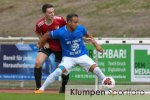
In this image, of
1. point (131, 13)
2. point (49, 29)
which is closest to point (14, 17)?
point (131, 13)

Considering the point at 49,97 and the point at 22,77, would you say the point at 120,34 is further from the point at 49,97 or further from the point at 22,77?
the point at 49,97

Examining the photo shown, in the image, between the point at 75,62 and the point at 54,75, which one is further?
the point at 75,62

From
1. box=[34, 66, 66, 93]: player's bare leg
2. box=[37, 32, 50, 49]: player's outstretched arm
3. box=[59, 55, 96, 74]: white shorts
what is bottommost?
box=[34, 66, 66, 93]: player's bare leg

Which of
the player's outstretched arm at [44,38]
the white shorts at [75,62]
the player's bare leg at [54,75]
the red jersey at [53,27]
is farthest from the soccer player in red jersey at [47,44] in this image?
the player's bare leg at [54,75]

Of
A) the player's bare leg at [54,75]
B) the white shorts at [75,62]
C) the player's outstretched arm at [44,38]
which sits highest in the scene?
the player's outstretched arm at [44,38]

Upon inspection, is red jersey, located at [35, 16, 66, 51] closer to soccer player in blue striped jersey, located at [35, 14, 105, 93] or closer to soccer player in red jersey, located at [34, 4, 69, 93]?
soccer player in red jersey, located at [34, 4, 69, 93]

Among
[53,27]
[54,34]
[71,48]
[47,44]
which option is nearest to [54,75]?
[71,48]

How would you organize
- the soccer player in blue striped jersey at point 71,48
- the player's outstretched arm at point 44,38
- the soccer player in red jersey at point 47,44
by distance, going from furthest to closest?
the soccer player in red jersey at point 47,44, the player's outstretched arm at point 44,38, the soccer player in blue striped jersey at point 71,48

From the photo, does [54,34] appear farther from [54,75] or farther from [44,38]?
[54,75]

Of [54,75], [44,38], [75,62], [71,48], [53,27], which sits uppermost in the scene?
[53,27]

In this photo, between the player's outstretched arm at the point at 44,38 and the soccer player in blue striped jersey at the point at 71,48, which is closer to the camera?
the soccer player in blue striped jersey at the point at 71,48

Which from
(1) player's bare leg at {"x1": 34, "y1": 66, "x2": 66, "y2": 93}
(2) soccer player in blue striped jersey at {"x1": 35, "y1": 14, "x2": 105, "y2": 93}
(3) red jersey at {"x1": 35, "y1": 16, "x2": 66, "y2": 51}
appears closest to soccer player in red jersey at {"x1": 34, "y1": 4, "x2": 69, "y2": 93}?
(3) red jersey at {"x1": 35, "y1": 16, "x2": 66, "y2": 51}

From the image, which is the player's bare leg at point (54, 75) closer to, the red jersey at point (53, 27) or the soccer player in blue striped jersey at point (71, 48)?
the soccer player in blue striped jersey at point (71, 48)

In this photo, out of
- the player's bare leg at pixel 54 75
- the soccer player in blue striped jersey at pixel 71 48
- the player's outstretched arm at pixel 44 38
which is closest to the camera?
the player's bare leg at pixel 54 75
